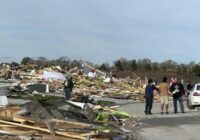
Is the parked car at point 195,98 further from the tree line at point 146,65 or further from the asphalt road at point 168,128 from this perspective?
the tree line at point 146,65

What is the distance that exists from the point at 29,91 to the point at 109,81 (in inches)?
557

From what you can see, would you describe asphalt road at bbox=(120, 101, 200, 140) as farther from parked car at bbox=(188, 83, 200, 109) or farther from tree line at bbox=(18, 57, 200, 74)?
tree line at bbox=(18, 57, 200, 74)

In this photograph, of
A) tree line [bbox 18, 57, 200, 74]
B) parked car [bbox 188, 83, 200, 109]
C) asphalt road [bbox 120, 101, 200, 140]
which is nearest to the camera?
asphalt road [bbox 120, 101, 200, 140]

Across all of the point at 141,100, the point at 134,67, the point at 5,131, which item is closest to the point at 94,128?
the point at 5,131

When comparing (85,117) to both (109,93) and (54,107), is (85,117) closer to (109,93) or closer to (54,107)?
(54,107)

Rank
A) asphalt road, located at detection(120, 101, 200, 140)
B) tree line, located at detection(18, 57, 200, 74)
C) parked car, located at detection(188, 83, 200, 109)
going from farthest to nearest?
tree line, located at detection(18, 57, 200, 74), parked car, located at detection(188, 83, 200, 109), asphalt road, located at detection(120, 101, 200, 140)

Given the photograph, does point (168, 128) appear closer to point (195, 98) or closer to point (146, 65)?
point (195, 98)

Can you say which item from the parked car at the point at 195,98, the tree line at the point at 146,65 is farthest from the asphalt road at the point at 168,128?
the tree line at the point at 146,65

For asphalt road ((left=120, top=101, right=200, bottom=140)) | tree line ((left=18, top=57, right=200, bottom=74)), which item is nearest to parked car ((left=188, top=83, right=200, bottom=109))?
asphalt road ((left=120, top=101, right=200, bottom=140))

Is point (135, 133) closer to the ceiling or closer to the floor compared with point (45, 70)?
closer to the floor

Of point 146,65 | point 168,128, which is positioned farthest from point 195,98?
point 146,65

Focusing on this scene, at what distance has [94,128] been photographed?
54.5 feet

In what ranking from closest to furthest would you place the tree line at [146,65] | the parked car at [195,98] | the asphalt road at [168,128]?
1. the asphalt road at [168,128]
2. the parked car at [195,98]
3. the tree line at [146,65]

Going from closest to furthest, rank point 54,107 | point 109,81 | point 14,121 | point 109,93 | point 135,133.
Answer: point 14,121, point 135,133, point 54,107, point 109,93, point 109,81
